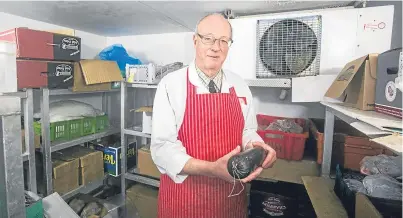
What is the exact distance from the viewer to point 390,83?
0.83 metres

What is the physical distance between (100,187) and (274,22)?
2.41m

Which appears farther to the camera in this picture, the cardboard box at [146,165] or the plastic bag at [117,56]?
the plastic bag at [117,56]

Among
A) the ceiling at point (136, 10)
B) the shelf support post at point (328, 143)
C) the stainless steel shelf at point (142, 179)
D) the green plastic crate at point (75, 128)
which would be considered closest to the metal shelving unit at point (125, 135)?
the stainless steel shelf at point (142, 179)

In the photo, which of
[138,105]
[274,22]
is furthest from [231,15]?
[138,105]

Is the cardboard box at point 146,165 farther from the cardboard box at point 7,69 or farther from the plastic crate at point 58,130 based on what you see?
the cardboard box at point 7,69

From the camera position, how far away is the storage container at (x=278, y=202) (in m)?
1.55

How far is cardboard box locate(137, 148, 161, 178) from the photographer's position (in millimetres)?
2096

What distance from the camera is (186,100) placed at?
1.21 m

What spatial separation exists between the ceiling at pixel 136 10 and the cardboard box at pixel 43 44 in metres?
0.20

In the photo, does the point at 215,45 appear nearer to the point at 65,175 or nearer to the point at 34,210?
the point at 34,210

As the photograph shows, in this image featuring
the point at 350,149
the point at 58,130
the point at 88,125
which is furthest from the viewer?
the point at 88,125

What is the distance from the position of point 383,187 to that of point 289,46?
965mm

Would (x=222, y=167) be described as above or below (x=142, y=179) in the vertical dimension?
above

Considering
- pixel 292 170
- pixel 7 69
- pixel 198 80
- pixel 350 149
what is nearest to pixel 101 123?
pixel 198 80
